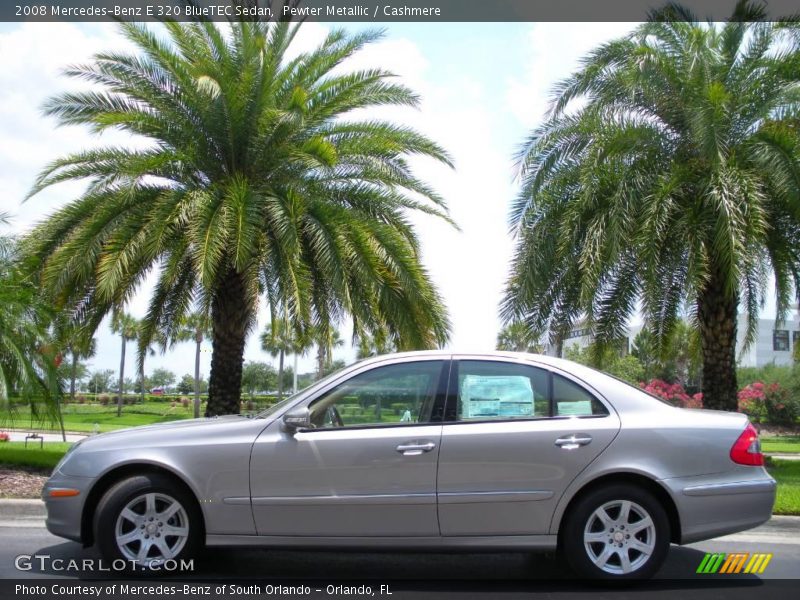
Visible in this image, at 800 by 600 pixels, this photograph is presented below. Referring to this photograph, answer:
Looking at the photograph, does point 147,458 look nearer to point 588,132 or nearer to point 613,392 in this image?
point 613,392

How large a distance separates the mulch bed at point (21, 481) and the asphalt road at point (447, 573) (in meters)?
2.50

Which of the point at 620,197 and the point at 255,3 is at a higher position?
the point at 255,3

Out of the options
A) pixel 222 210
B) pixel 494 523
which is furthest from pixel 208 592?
pixel 222 210

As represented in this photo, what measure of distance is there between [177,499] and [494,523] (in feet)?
6.93

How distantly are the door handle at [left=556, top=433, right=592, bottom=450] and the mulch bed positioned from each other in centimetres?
601

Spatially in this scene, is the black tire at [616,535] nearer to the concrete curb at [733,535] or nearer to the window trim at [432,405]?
the window trim at [432,405]

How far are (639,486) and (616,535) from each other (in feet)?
1.18

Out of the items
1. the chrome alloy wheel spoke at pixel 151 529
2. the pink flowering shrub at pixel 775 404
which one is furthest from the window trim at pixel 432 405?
the pink flowering shrub at pixel 775 404

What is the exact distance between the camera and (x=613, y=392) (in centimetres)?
573

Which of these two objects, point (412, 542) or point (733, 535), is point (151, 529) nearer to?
point (412, 542)

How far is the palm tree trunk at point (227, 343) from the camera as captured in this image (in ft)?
43.5

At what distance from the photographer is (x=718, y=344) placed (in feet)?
48.1

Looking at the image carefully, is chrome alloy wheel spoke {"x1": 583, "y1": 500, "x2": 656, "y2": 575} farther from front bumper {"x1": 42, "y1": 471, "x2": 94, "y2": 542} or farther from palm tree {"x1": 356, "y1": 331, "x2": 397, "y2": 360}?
palm tree {"x1": 356, "y1": 331, "x2": 397, "y2": 360}

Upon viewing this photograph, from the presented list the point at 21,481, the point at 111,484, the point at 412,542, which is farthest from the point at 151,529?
the point at 21,481
